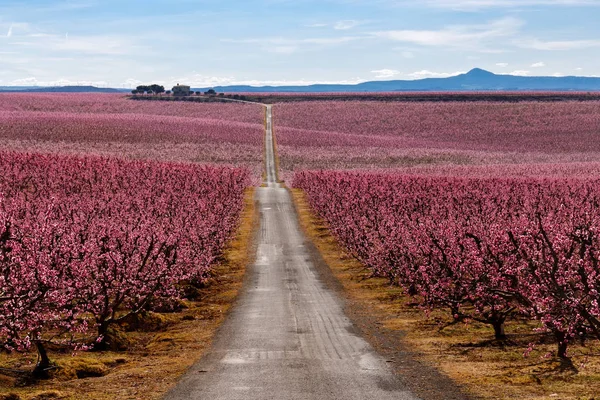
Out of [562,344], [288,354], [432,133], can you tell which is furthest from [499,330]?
[432,133]

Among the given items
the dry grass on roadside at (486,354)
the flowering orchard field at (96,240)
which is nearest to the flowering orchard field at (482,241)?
the dry grass on roadside at (486,354)

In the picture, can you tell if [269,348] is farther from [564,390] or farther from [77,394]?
[564,390]

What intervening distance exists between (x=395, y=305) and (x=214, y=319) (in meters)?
7.87

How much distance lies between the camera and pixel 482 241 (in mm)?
24438

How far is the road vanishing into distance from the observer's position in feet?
59.3

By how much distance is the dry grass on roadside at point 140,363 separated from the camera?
18641mm

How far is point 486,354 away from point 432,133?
137m

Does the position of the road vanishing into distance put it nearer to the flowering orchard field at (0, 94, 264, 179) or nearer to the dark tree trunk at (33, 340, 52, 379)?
the dark tree trunk at (33, 340, 52, 379)

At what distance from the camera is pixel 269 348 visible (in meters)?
23.0

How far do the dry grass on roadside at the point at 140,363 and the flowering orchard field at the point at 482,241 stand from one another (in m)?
8.00

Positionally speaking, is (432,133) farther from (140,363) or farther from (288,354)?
(140,363)

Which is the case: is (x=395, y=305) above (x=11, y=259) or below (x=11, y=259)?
Answer: below

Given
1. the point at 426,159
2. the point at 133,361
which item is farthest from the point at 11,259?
the point at 426,159

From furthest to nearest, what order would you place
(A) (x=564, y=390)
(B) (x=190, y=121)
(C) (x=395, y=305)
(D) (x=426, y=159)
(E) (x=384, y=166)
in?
(B) (x=190, y=121) → (D) (x=426, y=159) → (E) (x=384, y=166) → (C) (x=395, y=305) → (A) (x=564, y=390)
